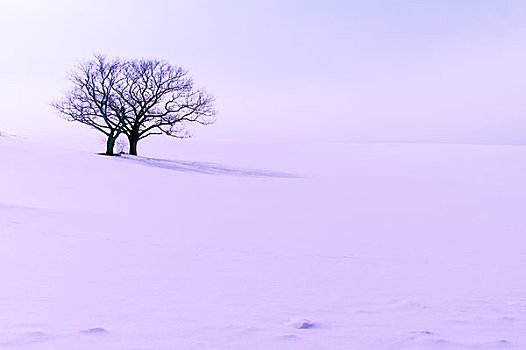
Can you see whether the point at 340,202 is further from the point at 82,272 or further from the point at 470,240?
the point at 82,272

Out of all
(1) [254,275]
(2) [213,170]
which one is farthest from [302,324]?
(2) [213,170]

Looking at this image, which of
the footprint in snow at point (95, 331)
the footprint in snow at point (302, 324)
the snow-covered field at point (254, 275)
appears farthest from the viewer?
the footprint in snow at point (302, 324)

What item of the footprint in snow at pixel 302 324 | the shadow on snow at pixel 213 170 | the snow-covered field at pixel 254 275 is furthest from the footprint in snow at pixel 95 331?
the shadow on snow at pixel 213 170

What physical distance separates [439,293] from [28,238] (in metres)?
5.27

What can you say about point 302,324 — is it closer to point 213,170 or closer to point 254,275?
point 254,275

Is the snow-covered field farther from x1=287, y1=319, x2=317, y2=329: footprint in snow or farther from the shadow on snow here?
the shadow on snow

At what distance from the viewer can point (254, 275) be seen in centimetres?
534

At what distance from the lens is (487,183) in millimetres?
22266

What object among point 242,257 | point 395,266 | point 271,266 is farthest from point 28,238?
point 395,266

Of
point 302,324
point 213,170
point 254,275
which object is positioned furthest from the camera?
point 213,170

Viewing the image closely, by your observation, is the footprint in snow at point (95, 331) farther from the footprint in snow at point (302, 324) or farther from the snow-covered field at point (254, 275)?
the footprint in snow at point (302, 324)

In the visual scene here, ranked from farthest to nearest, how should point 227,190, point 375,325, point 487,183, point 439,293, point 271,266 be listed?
1. point 487,183
2. point 227,190
3. point 271,266
4. point 439,293
5. point 375,325

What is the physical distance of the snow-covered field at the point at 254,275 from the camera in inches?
137

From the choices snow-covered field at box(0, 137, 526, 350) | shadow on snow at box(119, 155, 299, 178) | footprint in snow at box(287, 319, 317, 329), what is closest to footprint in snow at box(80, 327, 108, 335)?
snow-covered field at box(0, 137, 526, 350)
